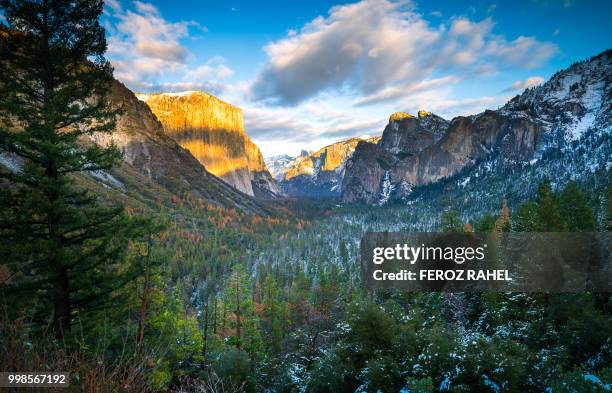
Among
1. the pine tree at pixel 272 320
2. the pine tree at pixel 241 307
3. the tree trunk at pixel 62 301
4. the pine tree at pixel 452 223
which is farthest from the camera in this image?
the pine tree at pixel 272 320

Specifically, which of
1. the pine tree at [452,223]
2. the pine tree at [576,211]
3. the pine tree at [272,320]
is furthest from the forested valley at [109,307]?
the pine tree at [272,320]

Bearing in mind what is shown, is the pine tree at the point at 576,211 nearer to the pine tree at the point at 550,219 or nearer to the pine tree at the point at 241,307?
the pine tree at the point at 550,219

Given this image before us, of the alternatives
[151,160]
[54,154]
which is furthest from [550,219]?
[151,160]

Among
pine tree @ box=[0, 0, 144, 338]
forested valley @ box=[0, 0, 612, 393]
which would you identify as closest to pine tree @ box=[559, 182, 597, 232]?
forested valley @ box=[0, 0, 612, 393]

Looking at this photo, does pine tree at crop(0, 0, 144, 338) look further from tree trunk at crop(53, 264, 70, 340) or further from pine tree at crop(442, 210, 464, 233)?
pine tree at crop(442, 210, 464, 233)

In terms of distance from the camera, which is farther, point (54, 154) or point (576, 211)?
point (576, 211)

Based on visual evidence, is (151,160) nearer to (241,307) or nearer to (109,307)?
(241,307)

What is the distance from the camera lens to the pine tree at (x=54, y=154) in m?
8.76

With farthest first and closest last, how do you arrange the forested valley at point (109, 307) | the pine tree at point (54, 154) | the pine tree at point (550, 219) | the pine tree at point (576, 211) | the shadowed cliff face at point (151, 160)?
1. the shadowed cliff face at point (151, 160)
2. the pine tree at point (576, 211)
3. the pine tree at point (550, 219)
4. the pine tree at point (54, 154)
5. the forested valley at point (109, 307)

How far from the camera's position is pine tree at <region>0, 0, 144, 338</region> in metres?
8.76

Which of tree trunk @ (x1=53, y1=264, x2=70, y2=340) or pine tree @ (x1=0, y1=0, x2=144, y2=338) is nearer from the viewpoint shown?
pine tree @ (x1=0, y1=0, x2=144, y2=338)

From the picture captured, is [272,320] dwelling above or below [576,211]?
below

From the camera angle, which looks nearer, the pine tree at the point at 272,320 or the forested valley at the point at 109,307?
the forested valley at the point at 109,307

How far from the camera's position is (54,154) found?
903 centimetres
